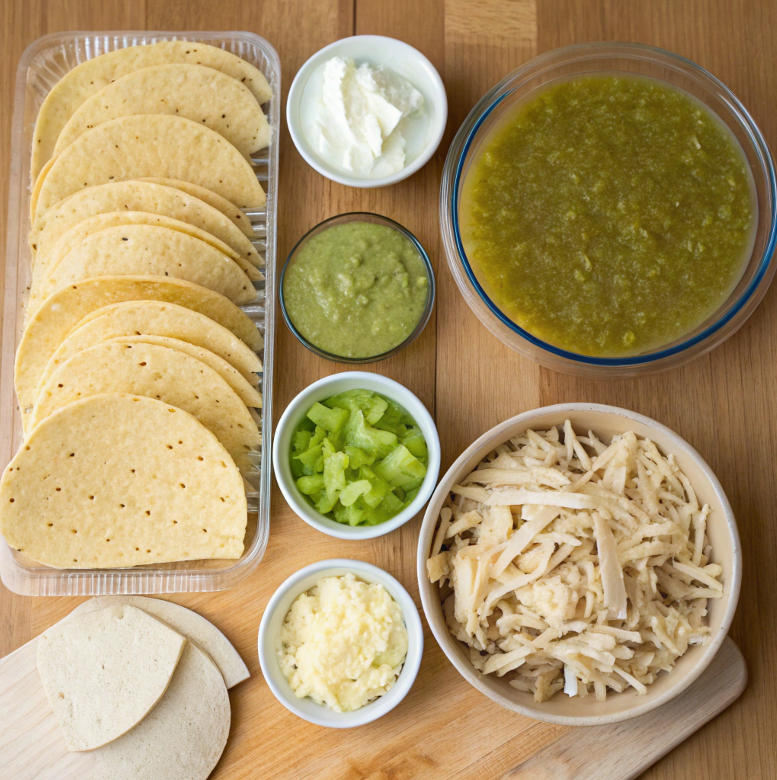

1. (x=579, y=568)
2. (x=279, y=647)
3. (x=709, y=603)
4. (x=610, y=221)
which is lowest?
(x=279, y=647)

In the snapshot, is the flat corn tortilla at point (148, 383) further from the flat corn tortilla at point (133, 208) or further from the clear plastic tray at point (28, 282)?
the flat corn tortilla at point (133, 208)

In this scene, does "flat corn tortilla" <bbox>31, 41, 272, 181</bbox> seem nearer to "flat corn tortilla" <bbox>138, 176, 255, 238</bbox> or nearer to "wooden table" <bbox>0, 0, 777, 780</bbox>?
"wooden table" <bbox>0, 0, 777, 780</bbox>

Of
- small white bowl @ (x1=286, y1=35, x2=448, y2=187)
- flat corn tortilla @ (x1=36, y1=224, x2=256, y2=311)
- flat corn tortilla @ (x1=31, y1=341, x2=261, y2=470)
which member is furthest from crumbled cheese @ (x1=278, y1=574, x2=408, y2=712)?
small white bowl @ (x1=286, y1=35, x2=448, y2=187)

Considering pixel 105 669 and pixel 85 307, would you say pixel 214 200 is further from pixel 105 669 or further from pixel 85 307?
pixel 105 669

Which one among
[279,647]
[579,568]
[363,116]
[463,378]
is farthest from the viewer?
[463,378]

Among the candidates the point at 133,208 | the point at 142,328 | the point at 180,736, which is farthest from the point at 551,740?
the point at 133,208

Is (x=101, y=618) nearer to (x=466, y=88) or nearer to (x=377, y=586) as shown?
(x=377, y=586)

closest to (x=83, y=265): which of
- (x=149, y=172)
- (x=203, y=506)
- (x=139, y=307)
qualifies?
(x=139, y=307)

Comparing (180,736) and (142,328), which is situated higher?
(142,328)
